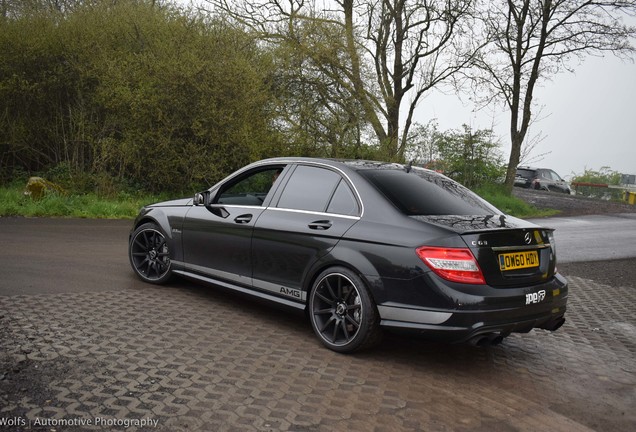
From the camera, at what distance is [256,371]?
14.7 ft

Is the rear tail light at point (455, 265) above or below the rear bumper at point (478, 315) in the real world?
above

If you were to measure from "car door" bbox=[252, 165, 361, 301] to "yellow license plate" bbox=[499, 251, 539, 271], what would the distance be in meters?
1.19

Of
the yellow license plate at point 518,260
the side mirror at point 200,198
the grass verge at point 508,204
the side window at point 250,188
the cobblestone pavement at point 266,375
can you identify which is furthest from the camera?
the grass verge at point 508,204

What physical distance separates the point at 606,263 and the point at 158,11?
41.8 feet

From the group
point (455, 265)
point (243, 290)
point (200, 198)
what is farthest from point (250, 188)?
point (455, 265)

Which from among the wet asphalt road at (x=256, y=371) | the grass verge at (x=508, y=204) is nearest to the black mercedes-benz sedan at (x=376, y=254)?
the wet asphalt road at (x=256, y=371)

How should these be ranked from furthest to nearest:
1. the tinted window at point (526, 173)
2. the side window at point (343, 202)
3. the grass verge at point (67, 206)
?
the tinted window at point (526, 173) < the grass verge at point (67, 206) < the side window at point (343, 202)

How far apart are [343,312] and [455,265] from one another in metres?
1.01

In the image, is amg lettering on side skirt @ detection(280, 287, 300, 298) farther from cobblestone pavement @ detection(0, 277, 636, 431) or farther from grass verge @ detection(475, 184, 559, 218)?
grass verge @ detection(475, 184, 559, 218)

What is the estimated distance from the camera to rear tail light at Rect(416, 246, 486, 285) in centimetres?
451

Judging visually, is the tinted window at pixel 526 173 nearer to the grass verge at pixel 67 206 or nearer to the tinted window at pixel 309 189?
the grass verge at pixel 67 206

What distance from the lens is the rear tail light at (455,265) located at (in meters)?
4.51

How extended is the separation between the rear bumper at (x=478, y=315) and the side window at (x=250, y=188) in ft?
6.44

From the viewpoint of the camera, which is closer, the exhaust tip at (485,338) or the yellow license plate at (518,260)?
the exhaust tip at (485,338)
